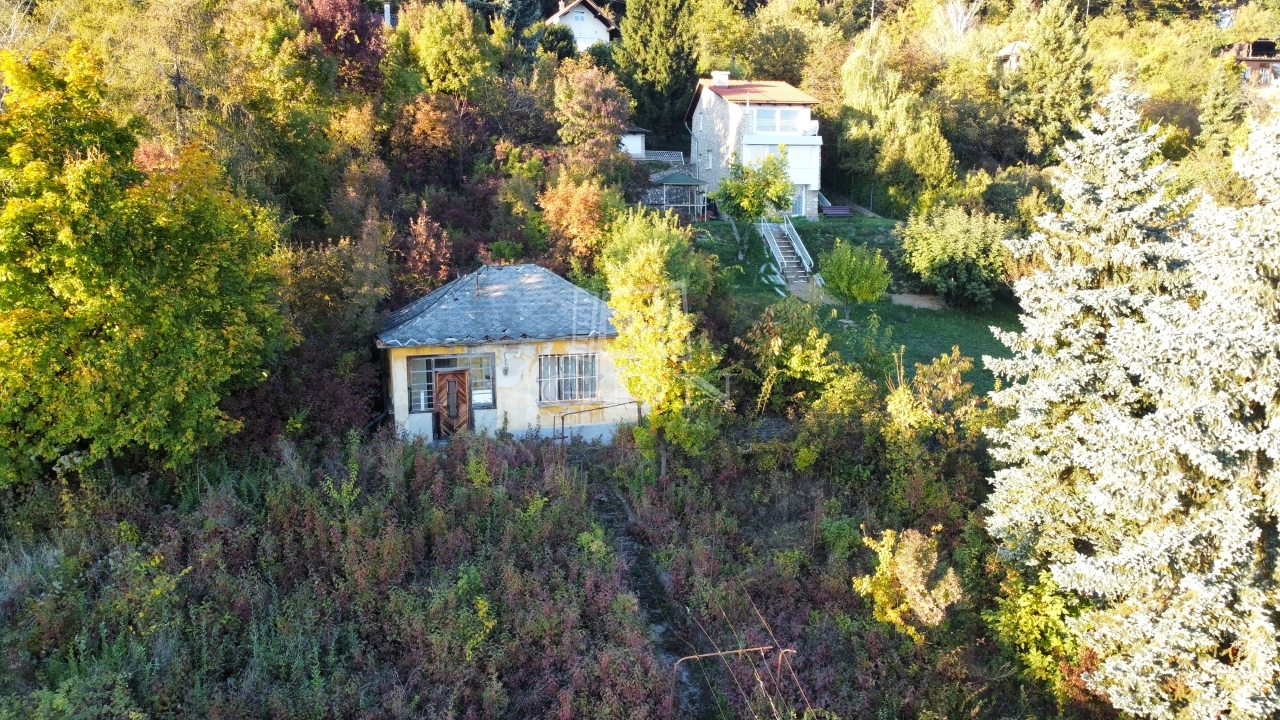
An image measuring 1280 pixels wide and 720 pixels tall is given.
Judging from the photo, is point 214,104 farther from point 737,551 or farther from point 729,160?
point 729,160

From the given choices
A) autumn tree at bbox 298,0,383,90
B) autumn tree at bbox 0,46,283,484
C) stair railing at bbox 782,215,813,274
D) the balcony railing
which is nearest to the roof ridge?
autumn tree at bbox 0,46,283,484

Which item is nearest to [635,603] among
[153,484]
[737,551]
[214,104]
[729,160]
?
[737,551]

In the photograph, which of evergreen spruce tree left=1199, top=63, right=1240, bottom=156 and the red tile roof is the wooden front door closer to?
the red tile roof

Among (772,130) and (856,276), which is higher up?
(772,130)

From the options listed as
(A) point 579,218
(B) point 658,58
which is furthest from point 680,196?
(A) point 579,218

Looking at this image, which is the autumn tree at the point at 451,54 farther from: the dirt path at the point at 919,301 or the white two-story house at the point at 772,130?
the dirt path at the point at 919,301

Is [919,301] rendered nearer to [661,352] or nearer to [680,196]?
[680,196]
